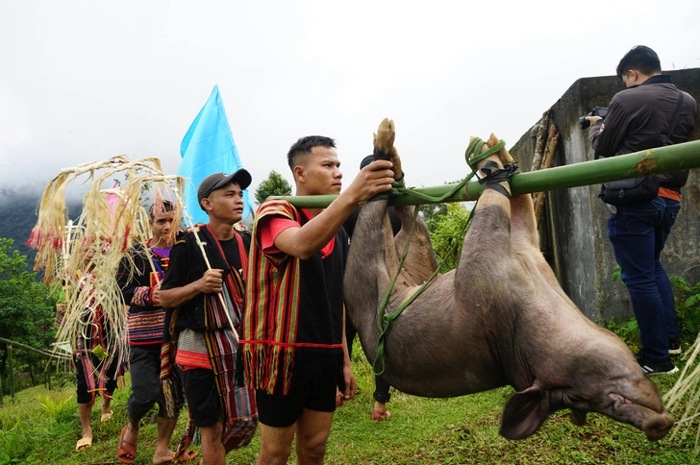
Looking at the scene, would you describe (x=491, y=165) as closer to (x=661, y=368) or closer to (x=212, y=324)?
(x=212, y=324)

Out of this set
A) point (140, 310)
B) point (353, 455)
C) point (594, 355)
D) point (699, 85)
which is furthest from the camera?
point (699, 85)

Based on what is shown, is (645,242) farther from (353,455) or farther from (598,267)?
(353,455)

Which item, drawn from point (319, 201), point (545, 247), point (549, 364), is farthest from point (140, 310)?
point (545, 247)

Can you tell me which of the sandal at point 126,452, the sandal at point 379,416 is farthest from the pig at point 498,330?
the sandal at point 126,452

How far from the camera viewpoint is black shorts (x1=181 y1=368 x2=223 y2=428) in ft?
11.7

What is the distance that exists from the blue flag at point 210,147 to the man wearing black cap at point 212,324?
12.2 ft

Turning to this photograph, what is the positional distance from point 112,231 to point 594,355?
350 centimetres

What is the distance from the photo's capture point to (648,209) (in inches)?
147

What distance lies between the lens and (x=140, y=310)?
15.8 feet

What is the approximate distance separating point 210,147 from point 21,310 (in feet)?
81.7

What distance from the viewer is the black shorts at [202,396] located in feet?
11.7

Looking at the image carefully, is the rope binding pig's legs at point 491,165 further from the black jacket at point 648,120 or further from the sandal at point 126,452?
the sandal at point 126,452

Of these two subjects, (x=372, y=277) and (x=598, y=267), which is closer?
(x=372, y=277)

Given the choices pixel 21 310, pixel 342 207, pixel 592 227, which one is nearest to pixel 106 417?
pixel 342 207
